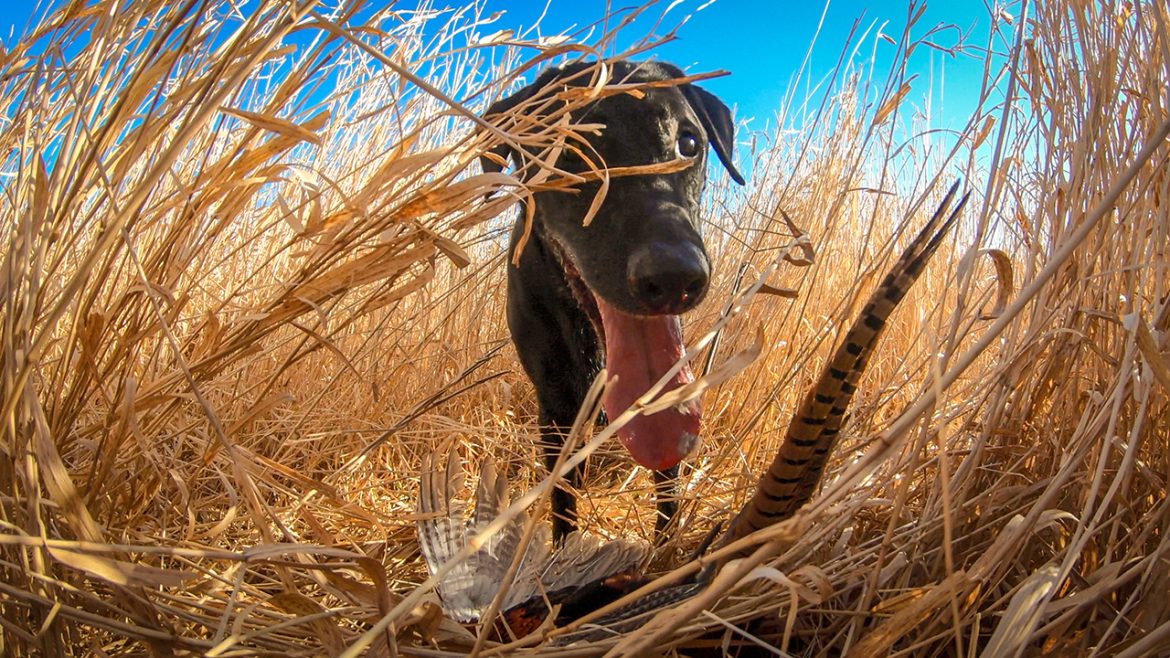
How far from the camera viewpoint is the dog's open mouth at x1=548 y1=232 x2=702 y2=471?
1530 mm

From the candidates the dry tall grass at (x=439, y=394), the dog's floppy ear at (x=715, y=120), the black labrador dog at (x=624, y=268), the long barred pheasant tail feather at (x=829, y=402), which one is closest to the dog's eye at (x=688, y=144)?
the black labrador dog at (x=624, y=268)

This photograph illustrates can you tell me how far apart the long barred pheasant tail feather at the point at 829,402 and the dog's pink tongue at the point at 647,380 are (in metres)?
0.61

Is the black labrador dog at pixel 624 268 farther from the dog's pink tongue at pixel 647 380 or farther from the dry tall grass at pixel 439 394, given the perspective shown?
the dry tall grass at pixel 439 394

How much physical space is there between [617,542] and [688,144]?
3.79 ft

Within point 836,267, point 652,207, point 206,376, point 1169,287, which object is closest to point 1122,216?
point 1169,287

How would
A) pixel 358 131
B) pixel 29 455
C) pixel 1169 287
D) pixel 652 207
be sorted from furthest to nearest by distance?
pixel 358 131, pixel 652 207, pixel 1169 287, pixel 29 455

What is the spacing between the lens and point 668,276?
4.85 ft

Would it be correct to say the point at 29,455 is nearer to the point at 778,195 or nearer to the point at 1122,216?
the point at 1122,216

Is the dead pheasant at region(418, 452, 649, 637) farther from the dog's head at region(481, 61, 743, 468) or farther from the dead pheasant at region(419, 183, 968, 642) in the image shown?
the dog's head at region(481, 61, 743, 468)

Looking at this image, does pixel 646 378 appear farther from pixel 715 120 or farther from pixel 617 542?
pixel 715 120

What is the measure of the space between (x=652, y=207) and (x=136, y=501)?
1.17m

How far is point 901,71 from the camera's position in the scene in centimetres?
142

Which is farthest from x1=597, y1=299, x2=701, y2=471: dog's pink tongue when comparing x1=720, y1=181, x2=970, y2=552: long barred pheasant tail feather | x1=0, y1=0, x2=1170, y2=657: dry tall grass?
x1=720, y1=181, x2=970, y2=552: long barred pheasant tail feather

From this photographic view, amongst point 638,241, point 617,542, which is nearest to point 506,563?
point 617,542
